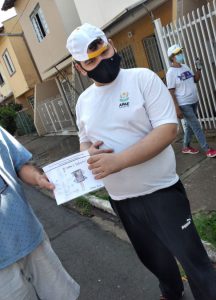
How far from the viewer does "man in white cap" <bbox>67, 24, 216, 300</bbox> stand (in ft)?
6.73

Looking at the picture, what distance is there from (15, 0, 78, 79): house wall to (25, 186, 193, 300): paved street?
955 cm

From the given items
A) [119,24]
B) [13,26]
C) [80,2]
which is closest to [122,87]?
[119,24]

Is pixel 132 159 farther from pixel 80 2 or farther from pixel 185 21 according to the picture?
pixel 80 2

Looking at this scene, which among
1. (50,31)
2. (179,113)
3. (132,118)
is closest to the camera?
(132,118)

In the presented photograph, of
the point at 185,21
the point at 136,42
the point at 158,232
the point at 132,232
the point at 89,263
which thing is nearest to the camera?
the point at 158,232

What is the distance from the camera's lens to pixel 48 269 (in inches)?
96.7

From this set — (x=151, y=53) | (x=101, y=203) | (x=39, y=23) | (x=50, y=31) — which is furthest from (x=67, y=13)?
(x=101, y=203)

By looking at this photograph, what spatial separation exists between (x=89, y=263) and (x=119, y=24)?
299 inches

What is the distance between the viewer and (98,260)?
13.6 ft

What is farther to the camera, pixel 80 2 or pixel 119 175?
pixel 80 2

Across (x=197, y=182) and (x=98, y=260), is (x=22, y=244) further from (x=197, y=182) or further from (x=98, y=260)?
(x=197, y=182)

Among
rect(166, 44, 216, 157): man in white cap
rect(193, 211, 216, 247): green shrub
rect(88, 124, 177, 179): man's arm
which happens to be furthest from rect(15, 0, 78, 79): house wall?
rect(88, 124, 177, 179): man's arm

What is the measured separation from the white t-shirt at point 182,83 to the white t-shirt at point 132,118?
370 centimetres

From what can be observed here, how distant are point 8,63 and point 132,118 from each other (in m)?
22.3
